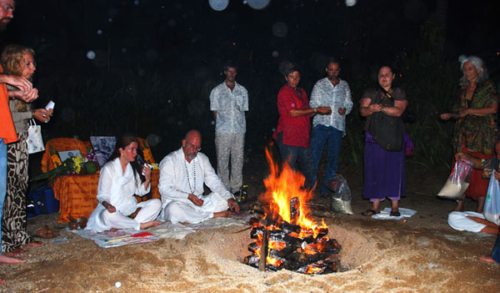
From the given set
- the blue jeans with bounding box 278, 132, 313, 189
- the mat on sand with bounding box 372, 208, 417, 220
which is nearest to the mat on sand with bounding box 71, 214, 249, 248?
the blue jeans with bounding box 278, 132, 313, 189

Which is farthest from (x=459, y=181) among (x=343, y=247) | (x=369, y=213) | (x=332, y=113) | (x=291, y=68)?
(x=291, y=68)

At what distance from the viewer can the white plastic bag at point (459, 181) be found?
19.2 feet

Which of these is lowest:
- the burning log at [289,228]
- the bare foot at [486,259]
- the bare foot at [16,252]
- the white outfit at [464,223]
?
the bare foot at [16,252]

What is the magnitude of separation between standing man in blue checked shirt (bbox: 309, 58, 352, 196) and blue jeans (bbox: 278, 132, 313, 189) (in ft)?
0.35

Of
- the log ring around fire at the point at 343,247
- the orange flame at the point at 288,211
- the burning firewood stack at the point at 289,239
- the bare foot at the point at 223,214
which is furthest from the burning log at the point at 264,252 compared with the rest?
the bare foot at the point at 223,214

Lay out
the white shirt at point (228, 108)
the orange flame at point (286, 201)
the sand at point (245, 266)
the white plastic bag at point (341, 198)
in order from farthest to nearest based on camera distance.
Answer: the white shirt at point (228, 108)
the white plastic bag at point (341, 198)
the orange flame at point (286, 201)
the sand at point (245, 266)

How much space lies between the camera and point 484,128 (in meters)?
5.83

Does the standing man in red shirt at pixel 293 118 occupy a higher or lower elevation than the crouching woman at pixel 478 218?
higher

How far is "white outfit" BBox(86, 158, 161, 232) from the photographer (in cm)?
542

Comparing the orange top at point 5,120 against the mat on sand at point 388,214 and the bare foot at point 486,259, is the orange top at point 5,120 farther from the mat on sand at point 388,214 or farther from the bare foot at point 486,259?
the bare foot at point 486,259

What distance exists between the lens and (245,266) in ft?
13.8

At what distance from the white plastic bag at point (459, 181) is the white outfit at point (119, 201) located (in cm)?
407

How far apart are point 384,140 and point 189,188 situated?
113 inches

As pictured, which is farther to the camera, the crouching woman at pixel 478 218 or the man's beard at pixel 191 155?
the man's beard at pixel 191 155
